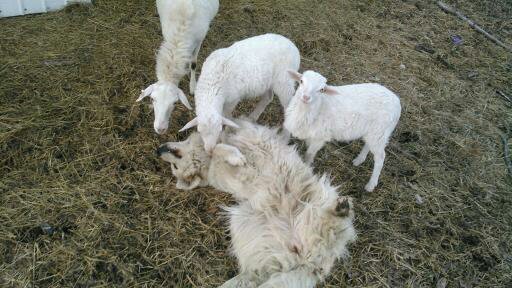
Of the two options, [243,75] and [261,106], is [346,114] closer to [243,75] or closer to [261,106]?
[243,75]

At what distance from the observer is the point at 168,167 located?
431 cm

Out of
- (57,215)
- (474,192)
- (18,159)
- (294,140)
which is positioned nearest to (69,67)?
(18,159)

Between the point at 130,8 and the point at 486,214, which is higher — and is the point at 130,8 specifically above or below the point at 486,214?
above

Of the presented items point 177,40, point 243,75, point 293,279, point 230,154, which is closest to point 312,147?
point 230,154

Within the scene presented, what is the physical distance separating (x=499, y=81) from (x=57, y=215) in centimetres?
685

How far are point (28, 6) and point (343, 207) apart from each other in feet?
18.9

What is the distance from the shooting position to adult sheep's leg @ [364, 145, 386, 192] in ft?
13.5

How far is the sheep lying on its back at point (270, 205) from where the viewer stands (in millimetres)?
3336

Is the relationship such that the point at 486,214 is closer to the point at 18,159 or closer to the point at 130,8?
the point at 18,159

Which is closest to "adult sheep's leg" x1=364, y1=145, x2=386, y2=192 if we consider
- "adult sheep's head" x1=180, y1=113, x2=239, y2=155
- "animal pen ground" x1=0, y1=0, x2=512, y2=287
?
"animal pen ground" x1=0, y1=0, x2=512, y2=287

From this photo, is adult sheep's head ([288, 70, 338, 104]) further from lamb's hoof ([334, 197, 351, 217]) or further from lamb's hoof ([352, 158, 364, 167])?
lamb's hoof ([352, 158, 364, 167])

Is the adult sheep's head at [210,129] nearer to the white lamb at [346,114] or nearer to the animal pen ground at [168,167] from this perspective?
the animal pen ground at [168,167]

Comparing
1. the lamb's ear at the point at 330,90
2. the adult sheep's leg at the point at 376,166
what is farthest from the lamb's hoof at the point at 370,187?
the lamb's ear at the point at 330,90

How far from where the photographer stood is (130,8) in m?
6.54
